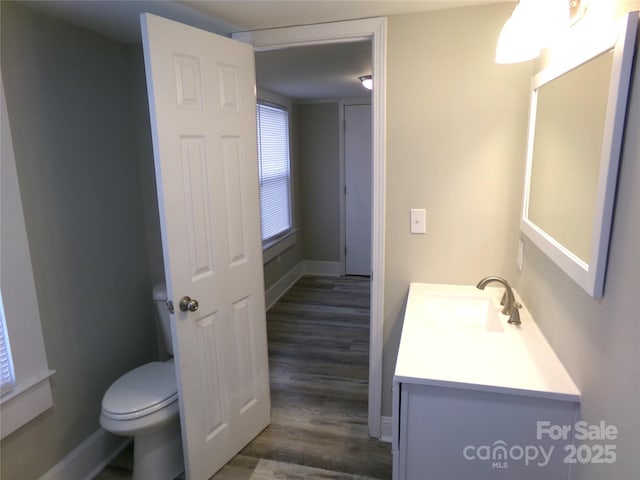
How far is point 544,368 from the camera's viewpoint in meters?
1.32

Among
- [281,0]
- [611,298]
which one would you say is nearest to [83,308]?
[281,0]

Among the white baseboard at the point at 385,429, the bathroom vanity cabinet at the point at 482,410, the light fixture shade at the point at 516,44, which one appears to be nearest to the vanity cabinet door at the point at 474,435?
the bathroom vanity cabinet at the point at 482,410

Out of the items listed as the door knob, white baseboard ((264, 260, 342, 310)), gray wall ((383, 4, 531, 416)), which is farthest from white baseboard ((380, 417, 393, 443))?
white baseboard ((264, 260, 342, 310))

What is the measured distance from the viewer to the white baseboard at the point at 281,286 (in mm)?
4359

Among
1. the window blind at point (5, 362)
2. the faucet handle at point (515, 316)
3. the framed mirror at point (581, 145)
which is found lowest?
the window blind at point (5, 362)

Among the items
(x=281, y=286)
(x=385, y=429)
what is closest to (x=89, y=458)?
(x=385, y=429)

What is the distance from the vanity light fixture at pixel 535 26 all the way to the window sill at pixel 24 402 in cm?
227

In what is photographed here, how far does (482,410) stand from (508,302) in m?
0.60

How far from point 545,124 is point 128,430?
213 cm

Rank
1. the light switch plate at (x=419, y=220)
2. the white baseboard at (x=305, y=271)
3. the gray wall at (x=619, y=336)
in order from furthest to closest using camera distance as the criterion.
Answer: the white baseboard at (x=305, y=271) → the light switch plate at (x=419, y=220) → the gray wall at (x=619, y=336)

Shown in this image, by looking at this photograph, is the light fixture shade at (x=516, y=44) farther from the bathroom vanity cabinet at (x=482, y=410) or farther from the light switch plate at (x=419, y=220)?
the bathroom vanity cabinet at (x=482, y=410)

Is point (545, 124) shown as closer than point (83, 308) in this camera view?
Yes

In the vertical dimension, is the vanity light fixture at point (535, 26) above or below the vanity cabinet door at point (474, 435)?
above

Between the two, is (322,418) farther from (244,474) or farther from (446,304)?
(446,304)
